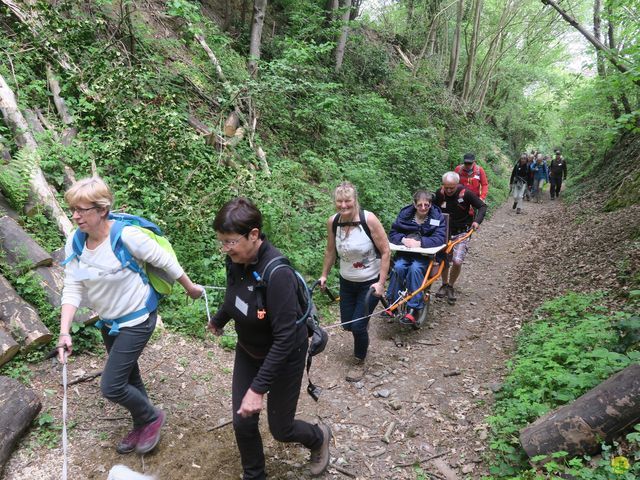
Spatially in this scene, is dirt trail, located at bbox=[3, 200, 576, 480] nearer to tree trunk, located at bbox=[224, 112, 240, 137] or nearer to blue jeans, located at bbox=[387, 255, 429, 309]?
blue jeans, located at bbox=[387, 255, 429, 309]

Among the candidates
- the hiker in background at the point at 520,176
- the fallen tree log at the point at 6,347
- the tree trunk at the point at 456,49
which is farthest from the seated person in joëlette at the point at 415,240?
the tree trunk at the point at 456,49

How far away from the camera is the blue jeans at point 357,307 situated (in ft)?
15.6

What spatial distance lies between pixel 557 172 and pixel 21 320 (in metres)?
19.7

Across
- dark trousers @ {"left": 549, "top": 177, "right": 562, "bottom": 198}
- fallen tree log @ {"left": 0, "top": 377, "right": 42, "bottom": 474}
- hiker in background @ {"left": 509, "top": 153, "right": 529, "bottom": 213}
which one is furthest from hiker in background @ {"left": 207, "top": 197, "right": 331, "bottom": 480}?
dark trousers @ {"left": 549, "top": 177, "right": 562, "bottom": 198}

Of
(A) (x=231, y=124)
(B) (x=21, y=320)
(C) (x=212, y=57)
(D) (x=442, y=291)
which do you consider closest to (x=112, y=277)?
(B) (x=21, y=320)

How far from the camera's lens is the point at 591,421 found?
2984mm

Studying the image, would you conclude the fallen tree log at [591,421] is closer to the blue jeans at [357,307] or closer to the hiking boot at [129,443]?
the blue jeans at [357,307]

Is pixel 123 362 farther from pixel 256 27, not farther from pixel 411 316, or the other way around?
pixel 256 27

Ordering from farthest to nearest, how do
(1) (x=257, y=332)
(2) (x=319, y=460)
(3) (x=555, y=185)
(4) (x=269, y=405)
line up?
(3) (x=555, y=185)
(2) (x=319, y=460)
(4) (x=269, y=405)
(1) (x=257, y=332)

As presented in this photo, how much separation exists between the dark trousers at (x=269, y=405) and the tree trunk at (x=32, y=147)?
368 cm

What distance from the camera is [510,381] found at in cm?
422

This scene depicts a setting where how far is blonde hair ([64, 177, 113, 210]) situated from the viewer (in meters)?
2.63

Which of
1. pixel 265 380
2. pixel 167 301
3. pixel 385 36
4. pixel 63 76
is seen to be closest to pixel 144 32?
pixel 63 76

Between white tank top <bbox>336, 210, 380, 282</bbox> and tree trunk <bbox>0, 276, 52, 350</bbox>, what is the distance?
3.08 meters
